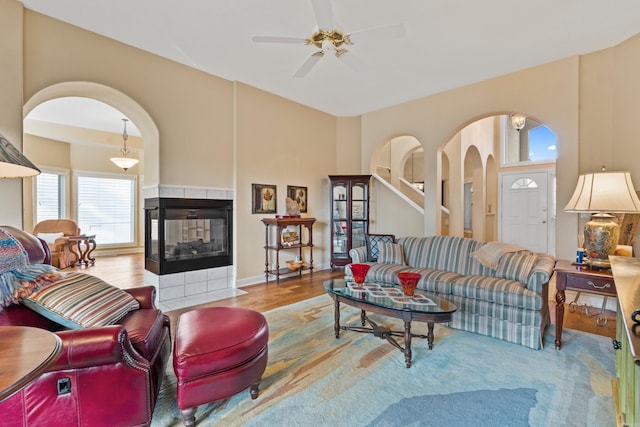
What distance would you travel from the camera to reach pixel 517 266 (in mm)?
→ 3012

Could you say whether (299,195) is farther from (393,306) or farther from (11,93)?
(11,93)

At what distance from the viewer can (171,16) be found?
300 cm

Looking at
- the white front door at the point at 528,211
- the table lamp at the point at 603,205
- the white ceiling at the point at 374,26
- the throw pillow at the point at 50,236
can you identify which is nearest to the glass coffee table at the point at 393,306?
the table lamp at the point at 603,205

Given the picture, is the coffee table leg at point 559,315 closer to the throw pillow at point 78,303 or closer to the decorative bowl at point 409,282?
the decorative bowl at point 409,282

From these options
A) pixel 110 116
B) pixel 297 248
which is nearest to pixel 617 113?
pixel 297 248

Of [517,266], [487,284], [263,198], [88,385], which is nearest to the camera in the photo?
[88,385]

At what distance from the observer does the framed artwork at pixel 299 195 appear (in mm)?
5417

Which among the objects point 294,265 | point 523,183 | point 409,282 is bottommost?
point 294,265

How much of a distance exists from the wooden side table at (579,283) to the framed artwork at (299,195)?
12.6ft

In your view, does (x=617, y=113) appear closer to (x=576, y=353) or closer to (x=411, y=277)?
(x=576, y=353)

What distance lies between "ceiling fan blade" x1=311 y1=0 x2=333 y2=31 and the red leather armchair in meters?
2.64

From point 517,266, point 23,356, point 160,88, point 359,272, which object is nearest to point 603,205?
point 517,266

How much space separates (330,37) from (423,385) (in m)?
3.16

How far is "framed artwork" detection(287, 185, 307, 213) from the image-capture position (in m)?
5.42
